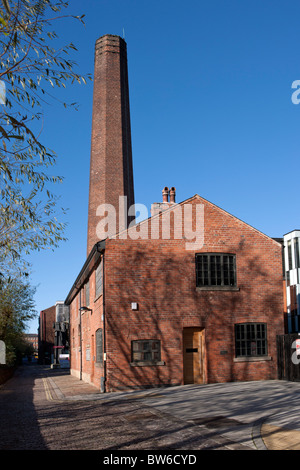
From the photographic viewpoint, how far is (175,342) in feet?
66.4

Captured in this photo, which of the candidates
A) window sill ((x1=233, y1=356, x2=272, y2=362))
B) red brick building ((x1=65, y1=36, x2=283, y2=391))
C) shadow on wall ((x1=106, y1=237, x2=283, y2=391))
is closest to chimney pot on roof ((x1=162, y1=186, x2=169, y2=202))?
red brick building ((x1=65, y1=36, x2=283, y2=391))

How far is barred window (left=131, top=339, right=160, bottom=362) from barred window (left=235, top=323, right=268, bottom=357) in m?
3.45

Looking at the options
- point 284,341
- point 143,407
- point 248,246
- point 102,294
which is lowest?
point 143,407

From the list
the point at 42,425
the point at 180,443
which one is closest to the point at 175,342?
the point at 42,425

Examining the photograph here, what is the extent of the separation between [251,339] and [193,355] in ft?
8.38

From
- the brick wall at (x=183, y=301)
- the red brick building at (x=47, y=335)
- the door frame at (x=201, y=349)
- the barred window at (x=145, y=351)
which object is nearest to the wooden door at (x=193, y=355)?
the door frame at (x=201, y=349)

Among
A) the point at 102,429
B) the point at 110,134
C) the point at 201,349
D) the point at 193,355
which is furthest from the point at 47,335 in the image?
the point at 102,429

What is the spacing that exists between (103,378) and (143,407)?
17.4ft

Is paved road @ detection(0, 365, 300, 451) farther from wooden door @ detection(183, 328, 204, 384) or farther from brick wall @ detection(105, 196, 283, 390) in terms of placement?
wooden door @ detection(183, 328, 204, 384)

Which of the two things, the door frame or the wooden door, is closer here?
the door frame

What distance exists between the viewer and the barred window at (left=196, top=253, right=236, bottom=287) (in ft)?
69.2

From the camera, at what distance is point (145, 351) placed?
19.9 meters
